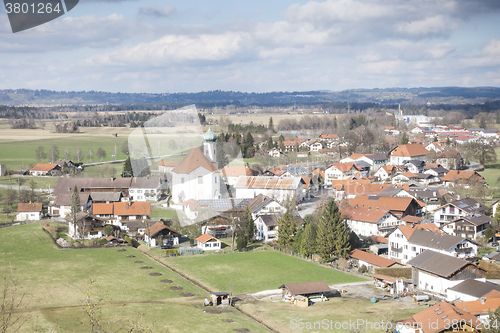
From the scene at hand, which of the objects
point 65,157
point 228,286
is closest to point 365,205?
point 228,286

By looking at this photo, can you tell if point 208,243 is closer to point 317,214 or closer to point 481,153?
point 317,214

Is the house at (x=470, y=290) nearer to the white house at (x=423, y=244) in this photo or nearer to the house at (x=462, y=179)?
the white house at (x=423, y=244)

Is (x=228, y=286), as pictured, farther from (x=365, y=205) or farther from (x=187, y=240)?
(x=365, y=205)

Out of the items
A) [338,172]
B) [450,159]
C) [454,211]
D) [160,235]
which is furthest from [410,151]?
[160,235]

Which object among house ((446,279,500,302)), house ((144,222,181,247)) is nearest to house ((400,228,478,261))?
house ((446,279,500,302))

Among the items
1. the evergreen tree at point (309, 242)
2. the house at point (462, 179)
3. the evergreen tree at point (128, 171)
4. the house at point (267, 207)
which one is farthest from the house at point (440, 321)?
the evergreen tree at point (128, 171)

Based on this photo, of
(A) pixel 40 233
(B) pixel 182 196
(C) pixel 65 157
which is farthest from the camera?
(C) pixel 65 157
